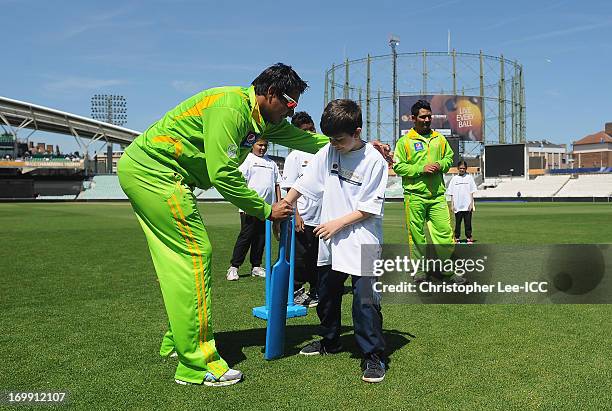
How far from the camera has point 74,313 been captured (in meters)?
5.66

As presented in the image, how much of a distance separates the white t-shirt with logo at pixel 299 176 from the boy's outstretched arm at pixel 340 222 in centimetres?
215

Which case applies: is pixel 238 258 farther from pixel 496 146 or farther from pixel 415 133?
pixel 496 146

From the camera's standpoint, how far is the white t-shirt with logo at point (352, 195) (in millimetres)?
3811

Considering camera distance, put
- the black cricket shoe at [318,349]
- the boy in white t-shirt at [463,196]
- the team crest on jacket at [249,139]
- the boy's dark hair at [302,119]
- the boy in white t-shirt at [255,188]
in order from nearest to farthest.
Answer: the team crest on jacket at [249,139] → the black cricket shoe at [318,349] → the boy's dark hair at [302,119] → the boy in white t-shirt at [255,188] → the boy in white t-shirt at [463,196]

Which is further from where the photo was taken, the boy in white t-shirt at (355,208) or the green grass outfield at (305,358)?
the boy in white t-shirt at (355,208)

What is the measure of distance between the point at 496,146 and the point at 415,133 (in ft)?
202

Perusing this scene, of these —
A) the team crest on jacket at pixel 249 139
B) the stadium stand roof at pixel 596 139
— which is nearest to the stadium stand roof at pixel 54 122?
the team crest on jacket at pixel 249 139

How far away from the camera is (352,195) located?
3914 mm

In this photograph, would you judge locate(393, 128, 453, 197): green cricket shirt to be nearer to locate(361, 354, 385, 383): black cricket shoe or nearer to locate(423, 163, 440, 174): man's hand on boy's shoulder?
locate(423, 163, 440, 174): man's hand on boy's shoulder

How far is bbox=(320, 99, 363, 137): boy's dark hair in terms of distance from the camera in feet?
12.3

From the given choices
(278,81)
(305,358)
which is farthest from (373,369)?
(278,81)

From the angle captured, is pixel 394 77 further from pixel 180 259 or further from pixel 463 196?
pixel 180 259

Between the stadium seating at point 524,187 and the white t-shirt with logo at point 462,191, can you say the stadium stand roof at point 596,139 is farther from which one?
the white t-shirt with logo at point 462,191

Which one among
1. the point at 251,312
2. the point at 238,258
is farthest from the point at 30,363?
the point at 238,258
